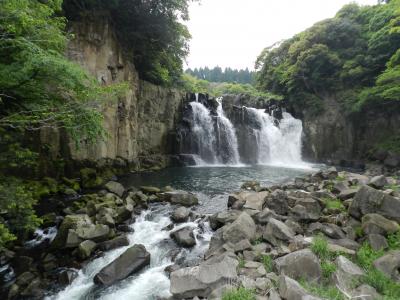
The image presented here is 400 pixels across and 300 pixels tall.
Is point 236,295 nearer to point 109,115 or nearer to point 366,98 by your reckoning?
point 109,115

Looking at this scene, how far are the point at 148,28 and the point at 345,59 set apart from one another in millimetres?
20881

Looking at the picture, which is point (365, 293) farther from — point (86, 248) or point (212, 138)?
point (212, 138)

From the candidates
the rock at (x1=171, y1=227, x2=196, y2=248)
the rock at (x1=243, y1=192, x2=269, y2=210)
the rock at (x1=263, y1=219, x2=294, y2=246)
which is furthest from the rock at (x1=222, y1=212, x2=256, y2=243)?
the rock at (x1=243, y1=192, x2=269, y2=210)

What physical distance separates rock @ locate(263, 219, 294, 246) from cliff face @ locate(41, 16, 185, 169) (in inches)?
439

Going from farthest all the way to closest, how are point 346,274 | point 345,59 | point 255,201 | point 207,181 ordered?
1. point 345,59
2. point 207,181
3. point 255,201
4. point 346,274

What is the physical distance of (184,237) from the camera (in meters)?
7.82

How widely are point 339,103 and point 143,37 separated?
20.8 m

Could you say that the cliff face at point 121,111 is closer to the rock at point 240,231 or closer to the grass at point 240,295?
the rock at point 240,231

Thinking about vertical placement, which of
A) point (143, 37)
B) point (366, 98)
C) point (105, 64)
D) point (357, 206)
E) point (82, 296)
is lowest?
point (82, 296)

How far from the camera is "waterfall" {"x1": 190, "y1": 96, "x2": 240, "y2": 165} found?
25688 millimetres

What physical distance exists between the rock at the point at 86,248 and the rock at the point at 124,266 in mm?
1113

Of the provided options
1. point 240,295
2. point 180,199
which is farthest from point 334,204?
point 180,199

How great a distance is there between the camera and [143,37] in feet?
65.2

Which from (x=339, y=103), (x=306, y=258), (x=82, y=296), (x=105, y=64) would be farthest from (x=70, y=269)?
(x=339, y=103)
